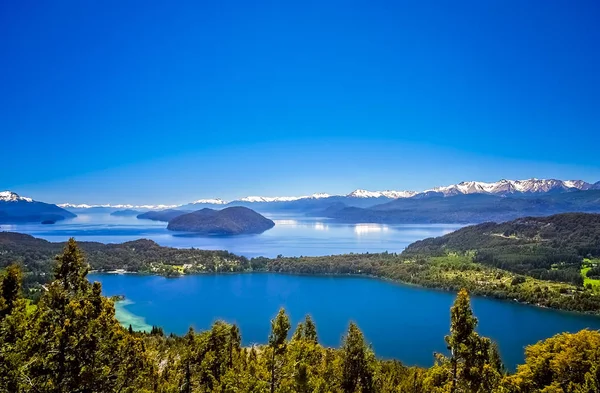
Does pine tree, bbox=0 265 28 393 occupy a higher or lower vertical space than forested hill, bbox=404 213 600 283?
higher

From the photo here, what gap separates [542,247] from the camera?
16325 centimetres

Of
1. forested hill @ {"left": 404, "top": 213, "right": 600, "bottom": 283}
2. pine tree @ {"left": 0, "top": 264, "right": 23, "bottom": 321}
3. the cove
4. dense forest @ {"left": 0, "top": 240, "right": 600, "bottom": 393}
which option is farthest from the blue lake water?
pine tree @ {"left": 0, "top": 264, "right": 23, "bottom": 321}

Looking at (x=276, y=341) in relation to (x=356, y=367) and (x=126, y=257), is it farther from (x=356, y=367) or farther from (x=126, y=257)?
(x=126, y=257)

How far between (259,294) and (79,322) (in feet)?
347

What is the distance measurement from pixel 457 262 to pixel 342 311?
7461cm

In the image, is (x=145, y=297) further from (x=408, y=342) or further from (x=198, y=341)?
(x=198, y=341)

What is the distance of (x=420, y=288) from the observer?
395 feet

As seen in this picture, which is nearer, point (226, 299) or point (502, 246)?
point (226, 299)

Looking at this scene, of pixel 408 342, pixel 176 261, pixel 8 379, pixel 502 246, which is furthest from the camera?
pixel 502 246

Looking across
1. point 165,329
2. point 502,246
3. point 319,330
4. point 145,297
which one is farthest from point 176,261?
point 502,246

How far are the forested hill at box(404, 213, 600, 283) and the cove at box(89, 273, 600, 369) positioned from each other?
40.1 m

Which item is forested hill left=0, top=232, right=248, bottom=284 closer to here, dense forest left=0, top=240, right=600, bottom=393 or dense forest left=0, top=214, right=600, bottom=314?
dense forest left=0, top=214, right=600, bottom=314

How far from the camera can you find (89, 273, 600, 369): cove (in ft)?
236

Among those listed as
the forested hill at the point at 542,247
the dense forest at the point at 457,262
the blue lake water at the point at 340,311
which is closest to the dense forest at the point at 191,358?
the blue lake water at the point at 340,311
